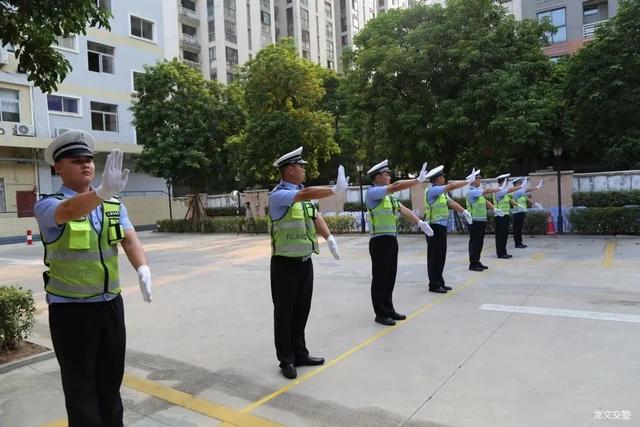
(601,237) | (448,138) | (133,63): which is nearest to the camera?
(601,237)

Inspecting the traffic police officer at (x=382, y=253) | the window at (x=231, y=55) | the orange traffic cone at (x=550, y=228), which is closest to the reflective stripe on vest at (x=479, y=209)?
the traffic police officer at (x=382, y=253)

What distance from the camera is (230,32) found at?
147ft

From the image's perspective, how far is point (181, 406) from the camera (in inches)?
153

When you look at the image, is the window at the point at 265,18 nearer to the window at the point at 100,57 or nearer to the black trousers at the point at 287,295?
the window at the point at 100,57

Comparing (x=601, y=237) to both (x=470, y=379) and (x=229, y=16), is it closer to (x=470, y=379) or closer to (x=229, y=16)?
(x=470, y=379)

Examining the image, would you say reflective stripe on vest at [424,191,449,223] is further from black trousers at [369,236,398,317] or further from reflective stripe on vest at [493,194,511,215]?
reflective stripe on vest at [493,194,511,215]

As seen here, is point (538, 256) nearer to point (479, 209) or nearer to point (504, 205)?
point (504, 205)

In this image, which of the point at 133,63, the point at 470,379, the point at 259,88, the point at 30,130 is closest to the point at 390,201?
the point at 470,379

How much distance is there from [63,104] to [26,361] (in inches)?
958

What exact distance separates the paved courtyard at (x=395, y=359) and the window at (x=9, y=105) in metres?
19.0

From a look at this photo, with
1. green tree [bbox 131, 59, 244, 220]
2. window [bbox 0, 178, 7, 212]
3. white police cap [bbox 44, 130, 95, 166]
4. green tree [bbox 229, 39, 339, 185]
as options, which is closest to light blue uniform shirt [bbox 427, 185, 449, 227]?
white police cap [bbox 44, 130, 95, 166]

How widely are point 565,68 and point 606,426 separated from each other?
22.0m

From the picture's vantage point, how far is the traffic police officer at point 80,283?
105 inches

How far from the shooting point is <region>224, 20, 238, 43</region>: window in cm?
4431
